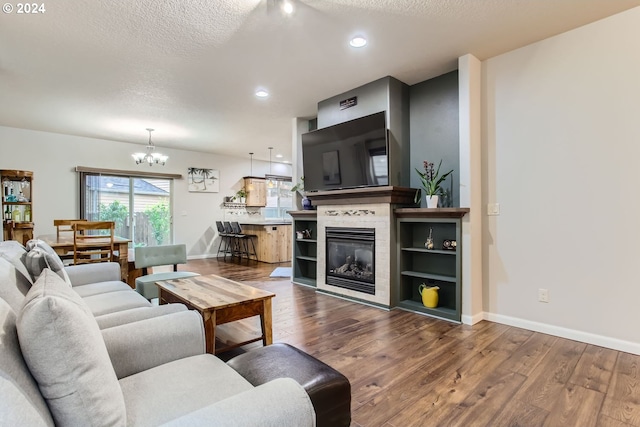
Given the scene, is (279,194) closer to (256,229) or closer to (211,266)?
(256,229)

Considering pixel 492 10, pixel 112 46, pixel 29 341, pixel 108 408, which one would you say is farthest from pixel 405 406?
pixel 112 46

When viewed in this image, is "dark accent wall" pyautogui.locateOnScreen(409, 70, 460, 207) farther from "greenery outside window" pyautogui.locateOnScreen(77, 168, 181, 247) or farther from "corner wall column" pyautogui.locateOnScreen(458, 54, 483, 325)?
"greenery outside window" pyautogui.locateOnScreen(77, 168, 181, 247)

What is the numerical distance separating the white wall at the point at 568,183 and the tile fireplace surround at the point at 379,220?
93cm

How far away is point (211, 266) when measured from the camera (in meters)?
6.66

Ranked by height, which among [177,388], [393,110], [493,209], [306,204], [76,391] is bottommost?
[177,388]

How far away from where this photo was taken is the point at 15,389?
68cm

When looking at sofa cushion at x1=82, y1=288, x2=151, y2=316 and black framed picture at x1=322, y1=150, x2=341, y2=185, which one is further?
black framed picture at x1=322, y1=150, x2=341, y2=185

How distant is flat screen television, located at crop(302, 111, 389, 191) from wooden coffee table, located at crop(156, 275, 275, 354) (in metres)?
1.93

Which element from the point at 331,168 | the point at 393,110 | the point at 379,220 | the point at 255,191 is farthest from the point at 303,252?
the point at 255,191

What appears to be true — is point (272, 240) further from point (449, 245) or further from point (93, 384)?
point (93, 384)

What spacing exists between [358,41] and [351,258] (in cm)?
246

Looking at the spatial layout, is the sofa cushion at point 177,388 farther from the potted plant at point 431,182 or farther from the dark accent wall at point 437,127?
the dark accent wall at point 437,127

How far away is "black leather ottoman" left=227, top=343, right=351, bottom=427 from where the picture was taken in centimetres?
130

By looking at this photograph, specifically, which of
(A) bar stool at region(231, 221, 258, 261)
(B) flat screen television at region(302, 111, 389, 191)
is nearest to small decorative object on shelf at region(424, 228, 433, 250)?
(B) flat screen television at region(302, 111, 389, 191)
